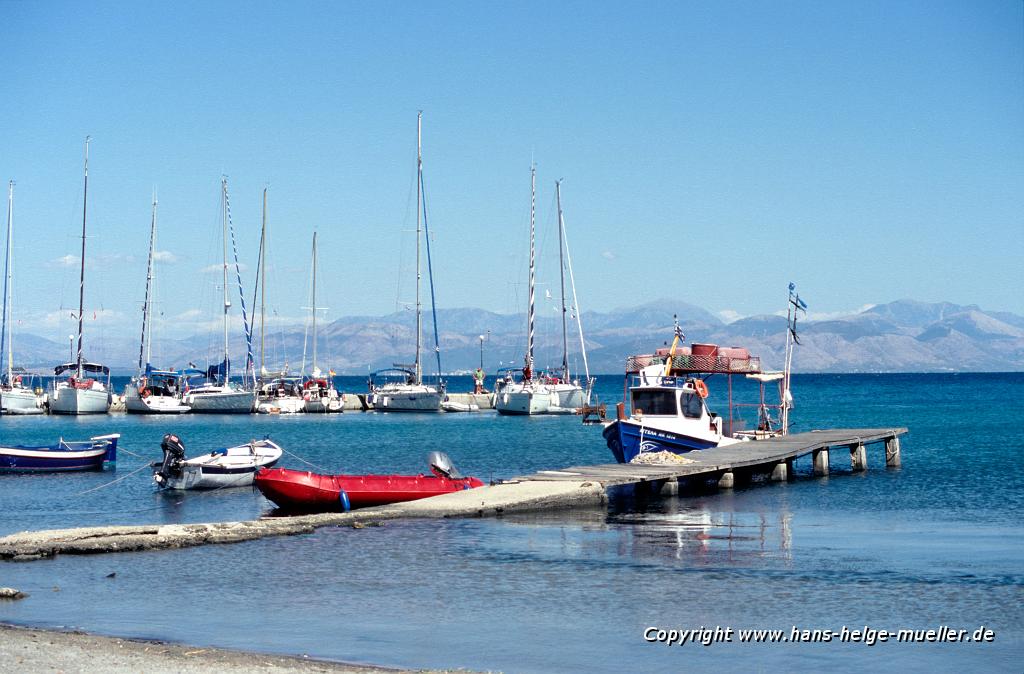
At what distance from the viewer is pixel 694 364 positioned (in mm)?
43312

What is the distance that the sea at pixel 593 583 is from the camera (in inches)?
685

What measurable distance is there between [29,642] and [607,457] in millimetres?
39517

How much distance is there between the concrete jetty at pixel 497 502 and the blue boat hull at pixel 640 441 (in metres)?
0.80

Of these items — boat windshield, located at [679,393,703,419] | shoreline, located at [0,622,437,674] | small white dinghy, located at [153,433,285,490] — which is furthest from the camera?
boat windshield, located at [679,393,703,419]

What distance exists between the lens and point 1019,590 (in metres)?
21.2

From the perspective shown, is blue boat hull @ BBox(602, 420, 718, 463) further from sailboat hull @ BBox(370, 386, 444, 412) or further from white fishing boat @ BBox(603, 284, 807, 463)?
sailboat hull @ BBox(370, 386, 444, 412)

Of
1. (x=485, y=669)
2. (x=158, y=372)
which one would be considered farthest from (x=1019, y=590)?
(x=158, y=372)

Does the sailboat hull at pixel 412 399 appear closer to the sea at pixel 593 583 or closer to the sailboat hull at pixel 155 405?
the sailboat hull at pixel 155 405

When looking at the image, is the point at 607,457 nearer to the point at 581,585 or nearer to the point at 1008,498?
the point at 1008,498

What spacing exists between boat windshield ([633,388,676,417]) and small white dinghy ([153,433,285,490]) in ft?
42.4

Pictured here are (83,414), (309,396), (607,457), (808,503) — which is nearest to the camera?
(808,503)

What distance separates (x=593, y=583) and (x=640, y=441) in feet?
59.9

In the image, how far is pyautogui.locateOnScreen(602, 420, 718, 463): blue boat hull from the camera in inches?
1574

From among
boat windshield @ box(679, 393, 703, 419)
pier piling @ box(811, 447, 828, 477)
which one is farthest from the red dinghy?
pier piling @ box(811, 447, 828, 477)
